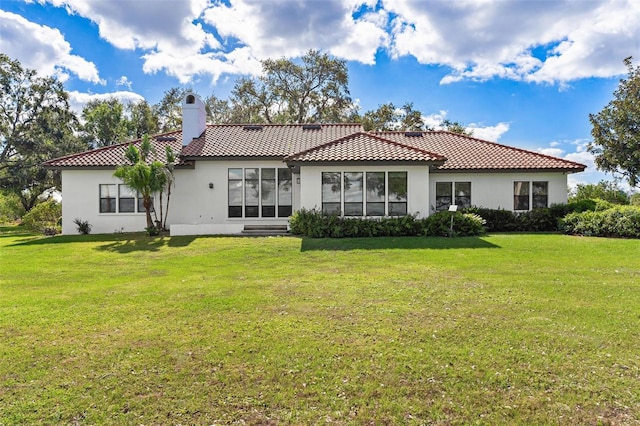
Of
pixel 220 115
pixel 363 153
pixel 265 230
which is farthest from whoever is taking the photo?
pixel 220 115

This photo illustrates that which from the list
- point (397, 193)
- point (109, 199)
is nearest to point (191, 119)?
point (109, 199)

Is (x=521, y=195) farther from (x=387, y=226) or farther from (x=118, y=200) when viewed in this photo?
(x=118, y=200)

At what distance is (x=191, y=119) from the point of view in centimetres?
2056

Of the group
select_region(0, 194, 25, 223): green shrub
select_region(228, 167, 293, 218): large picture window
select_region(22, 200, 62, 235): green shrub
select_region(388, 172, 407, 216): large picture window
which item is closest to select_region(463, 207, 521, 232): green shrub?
select_region(388, 172, 407, 216): large picture window

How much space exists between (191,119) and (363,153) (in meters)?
10.1

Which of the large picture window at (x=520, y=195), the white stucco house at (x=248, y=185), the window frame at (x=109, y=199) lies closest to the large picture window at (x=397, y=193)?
the white stucco house at (x=248, y=185)

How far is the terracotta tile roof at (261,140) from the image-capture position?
59.8ft

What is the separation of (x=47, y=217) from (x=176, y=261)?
17037mm

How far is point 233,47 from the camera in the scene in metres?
23.3

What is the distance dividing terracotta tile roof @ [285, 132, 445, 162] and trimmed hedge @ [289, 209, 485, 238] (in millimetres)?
2305

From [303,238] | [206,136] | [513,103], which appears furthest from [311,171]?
[513,103]

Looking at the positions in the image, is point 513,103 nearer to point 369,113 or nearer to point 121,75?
point 369,113

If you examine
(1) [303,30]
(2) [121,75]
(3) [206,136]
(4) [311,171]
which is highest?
(2) [121,75]

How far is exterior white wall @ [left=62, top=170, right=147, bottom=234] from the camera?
715 inches
